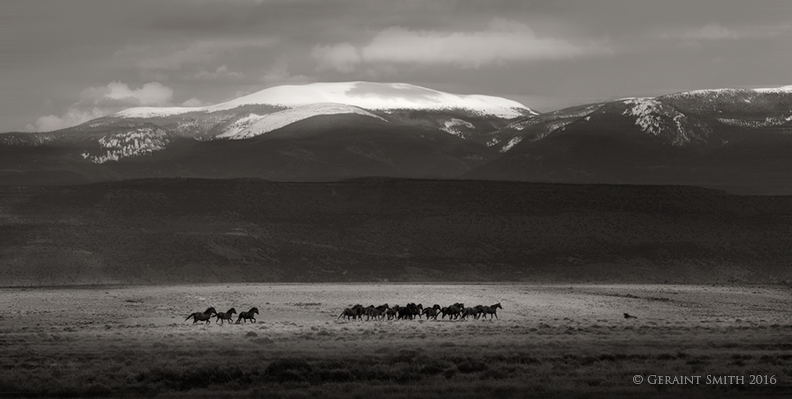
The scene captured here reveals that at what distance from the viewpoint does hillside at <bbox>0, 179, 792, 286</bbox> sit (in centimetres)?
10375

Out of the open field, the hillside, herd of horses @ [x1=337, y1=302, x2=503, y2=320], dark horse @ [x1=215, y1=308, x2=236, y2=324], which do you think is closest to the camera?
the open field

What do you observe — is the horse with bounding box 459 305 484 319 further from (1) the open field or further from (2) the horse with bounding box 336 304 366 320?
(2) the horse with bounding box 336 304 366 320

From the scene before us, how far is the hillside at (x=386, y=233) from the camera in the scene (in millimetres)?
103750

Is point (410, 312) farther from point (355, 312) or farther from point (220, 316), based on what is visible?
point (220, 316)

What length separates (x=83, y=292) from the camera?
7206 cm

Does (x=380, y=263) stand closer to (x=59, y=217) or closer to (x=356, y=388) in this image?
(x=59, y=217)

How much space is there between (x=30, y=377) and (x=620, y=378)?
15.2 metres

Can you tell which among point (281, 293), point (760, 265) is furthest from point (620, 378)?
point (760, 265)

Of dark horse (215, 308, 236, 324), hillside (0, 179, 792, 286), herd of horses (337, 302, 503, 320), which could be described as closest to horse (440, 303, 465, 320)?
herd of horses (337, 302, 503, 320)

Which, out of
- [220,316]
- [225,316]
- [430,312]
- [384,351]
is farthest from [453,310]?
[384,351]

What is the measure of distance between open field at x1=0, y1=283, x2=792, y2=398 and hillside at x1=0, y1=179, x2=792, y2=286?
39.5m

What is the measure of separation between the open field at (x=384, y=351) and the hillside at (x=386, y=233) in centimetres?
3947

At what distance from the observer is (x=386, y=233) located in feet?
406

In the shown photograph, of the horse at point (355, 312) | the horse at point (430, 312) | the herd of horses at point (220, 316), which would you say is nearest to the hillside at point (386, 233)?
the herd of horses at point (220, 316)
